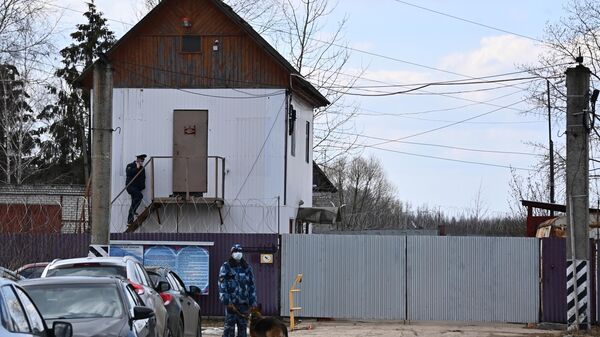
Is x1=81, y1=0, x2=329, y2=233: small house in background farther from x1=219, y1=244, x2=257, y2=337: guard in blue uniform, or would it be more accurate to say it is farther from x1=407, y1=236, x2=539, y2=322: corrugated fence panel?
x1=219, y1=244, x2=257, y2=337: guard in blue uniform

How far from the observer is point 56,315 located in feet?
44.1

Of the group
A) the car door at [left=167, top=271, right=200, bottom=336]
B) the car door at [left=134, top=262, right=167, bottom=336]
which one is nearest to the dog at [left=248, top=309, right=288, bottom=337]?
the car door at [left=134, top=262, right=167, bottom=336]

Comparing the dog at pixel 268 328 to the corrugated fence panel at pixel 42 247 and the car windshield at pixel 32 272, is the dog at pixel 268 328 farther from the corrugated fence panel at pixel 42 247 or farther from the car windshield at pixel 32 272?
the corrugated fence panel at pixel 42 247

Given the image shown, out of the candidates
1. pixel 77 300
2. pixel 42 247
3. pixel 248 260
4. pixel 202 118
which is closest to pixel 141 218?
pixel 202 118

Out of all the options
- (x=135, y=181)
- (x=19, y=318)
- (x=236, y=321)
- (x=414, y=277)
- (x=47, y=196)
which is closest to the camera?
(x=19, y=318)

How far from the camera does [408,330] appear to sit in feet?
81.6

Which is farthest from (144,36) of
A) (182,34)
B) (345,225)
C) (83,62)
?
(345,225)

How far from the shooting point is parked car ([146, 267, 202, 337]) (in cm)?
1778

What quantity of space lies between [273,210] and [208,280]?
6568 mm

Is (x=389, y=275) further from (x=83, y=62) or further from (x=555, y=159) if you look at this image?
(x=83, y=62)

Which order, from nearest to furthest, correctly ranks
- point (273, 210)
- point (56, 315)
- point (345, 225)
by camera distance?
point (56, 315)
point (273, 210)
point (345, 225)

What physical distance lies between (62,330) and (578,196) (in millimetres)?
17758

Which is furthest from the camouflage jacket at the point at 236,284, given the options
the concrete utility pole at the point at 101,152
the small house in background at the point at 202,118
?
the small house in background at the point at 202,118

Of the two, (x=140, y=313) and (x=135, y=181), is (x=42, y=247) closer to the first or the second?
(x=135, y=181)
